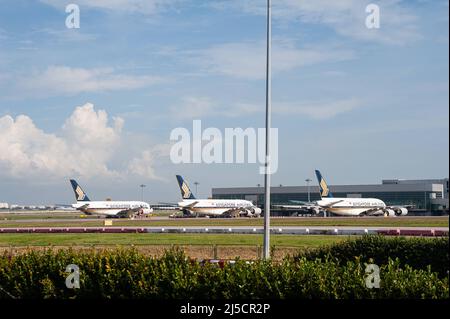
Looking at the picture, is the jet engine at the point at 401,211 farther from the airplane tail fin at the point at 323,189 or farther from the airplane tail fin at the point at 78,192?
the airplane tail fin at the point at 78,192

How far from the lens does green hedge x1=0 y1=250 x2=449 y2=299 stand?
12156mm

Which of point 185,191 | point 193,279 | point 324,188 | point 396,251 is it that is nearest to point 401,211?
point 324,188

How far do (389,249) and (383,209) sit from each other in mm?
92718

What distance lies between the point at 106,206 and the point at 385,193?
5837cm

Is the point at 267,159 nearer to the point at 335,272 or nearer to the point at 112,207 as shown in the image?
the point at 335,272

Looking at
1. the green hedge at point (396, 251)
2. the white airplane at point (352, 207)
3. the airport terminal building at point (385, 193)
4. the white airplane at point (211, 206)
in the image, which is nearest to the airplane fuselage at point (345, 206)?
the white airplane at point (352, 207)

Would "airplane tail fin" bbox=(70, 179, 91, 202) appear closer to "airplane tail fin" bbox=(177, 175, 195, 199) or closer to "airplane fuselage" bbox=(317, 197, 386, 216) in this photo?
"airplane tail fin" bbox=(177, 175, 195, 199)

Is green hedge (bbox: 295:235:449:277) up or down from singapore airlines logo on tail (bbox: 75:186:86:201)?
up

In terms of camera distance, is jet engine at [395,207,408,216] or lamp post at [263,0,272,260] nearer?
lamp post at [263,0,272,260]

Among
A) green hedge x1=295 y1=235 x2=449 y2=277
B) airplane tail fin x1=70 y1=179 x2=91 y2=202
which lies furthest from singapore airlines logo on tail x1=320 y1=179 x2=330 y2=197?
green hedge x1=295 y1=235 x2=449 y2=277

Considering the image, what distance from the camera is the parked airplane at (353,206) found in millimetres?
107625

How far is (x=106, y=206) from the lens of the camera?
109m

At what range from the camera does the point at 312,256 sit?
2264 cm

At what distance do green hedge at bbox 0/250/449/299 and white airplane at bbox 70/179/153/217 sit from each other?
93.7 metres
